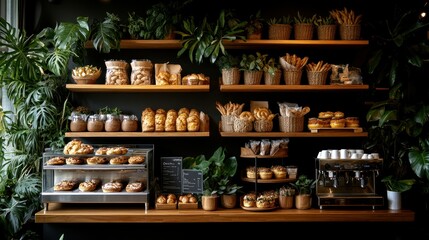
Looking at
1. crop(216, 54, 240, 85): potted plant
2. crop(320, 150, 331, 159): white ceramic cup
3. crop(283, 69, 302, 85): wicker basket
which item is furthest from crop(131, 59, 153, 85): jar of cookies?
crop(320, 150, 331, 159): white ceramic cup

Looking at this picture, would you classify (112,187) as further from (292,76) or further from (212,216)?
(292,76)

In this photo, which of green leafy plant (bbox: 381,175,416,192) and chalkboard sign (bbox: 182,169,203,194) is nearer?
green leafy plant (bbox: 381,175,416,192)

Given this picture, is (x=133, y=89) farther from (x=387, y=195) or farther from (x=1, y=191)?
(x=387, y=195)

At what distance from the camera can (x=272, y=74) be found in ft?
14.7

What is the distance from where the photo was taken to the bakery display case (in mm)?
4223

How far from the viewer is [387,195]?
440cm

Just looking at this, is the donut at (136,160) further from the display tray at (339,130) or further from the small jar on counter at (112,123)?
the display tray at (339,130)

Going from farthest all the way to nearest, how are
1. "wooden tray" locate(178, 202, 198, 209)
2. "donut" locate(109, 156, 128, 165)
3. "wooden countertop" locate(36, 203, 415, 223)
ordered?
"wooden tray" locate(178, 202, 198, 209), "donut" locate(109, 156, 128, 165), "wooden countertop" locate(36, 203, 415, 223)

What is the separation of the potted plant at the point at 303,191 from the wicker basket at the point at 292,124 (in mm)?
456

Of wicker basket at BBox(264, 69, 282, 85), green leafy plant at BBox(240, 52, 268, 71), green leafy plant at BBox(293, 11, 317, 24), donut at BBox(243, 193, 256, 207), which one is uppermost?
green leafy plant at BBox(293, 11, 317, 24)

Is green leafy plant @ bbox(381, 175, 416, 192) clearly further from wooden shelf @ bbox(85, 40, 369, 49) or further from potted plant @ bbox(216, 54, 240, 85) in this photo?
potted plant @ bbox(216, 54, 240, 85)

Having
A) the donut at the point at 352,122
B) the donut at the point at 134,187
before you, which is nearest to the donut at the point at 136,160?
the donut at the point at 134,187

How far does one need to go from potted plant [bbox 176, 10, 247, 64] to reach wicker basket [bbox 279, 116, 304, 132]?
0.86m

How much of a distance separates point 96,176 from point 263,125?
1618 millimetres
